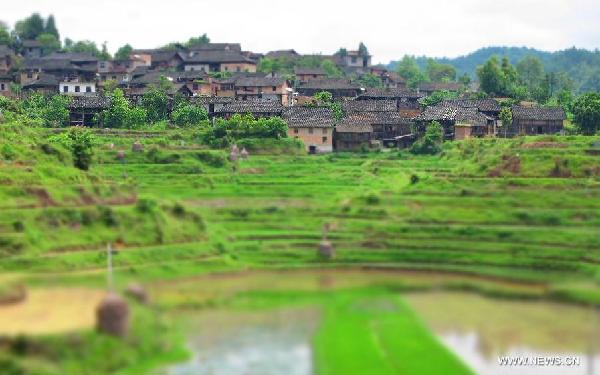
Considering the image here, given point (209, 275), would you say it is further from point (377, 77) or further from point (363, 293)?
point (377, 77)

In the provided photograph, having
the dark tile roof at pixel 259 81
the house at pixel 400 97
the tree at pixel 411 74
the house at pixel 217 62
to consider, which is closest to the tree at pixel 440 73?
the tree at pixel 411 74

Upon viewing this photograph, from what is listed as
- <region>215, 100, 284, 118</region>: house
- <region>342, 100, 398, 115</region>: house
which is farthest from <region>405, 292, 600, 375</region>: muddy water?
<region>342, 100, 398, 115</region>: house

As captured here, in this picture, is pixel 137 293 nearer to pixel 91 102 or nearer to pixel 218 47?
pixel 91 102

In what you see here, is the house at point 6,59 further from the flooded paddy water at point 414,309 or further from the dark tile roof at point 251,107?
the flooded paddy water at point 414,309

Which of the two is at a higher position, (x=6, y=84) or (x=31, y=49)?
(x=31, y=49)

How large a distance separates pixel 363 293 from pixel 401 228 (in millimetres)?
7625

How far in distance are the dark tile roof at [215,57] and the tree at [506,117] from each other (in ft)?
101

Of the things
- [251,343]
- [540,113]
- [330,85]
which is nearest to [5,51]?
[330,85]

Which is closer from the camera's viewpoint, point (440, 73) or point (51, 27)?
point (51, 27)

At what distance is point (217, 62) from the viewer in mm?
89812

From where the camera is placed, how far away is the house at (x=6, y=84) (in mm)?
79625

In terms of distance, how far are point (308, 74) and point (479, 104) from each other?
877 inches

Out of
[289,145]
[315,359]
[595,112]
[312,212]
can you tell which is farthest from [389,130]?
[315,359]

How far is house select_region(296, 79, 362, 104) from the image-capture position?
81.3 m
